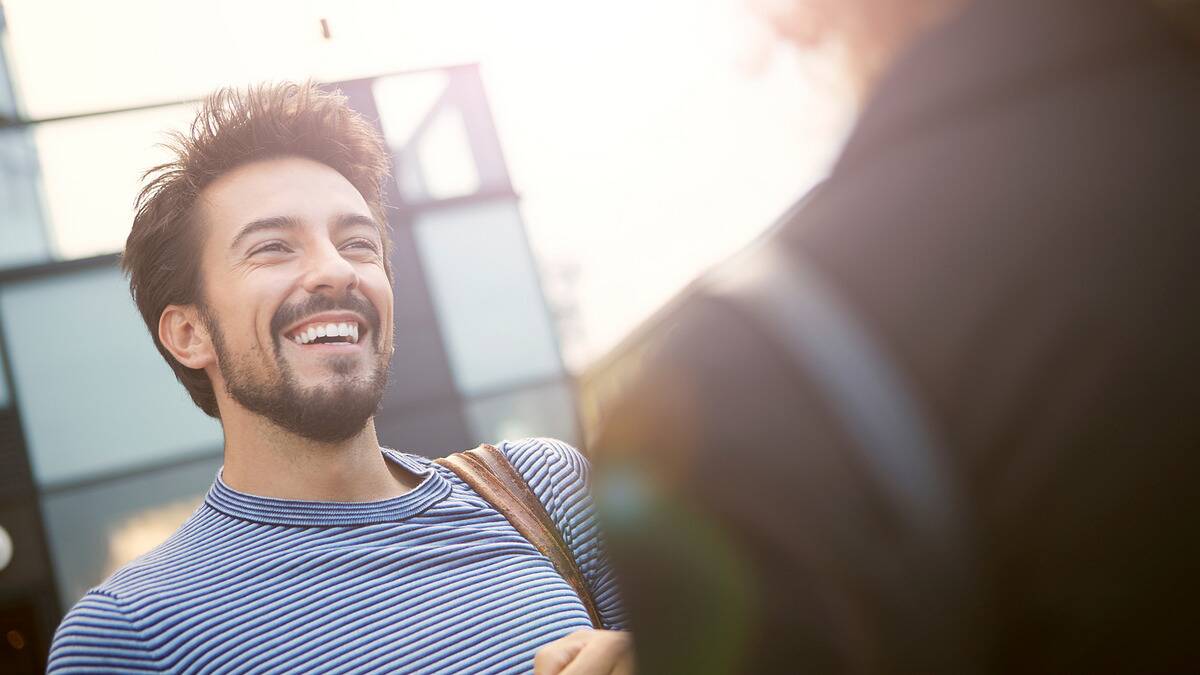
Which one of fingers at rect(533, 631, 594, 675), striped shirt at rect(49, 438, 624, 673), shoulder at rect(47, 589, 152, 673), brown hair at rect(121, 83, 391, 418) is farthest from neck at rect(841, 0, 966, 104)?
brown hair at rect(121, 83, 391, 418)

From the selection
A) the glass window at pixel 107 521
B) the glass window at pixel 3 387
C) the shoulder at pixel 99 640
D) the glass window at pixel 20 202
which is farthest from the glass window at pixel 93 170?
the shoulder at pixel 99 640

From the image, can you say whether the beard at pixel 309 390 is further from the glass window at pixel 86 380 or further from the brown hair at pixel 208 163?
the glass window at pixel 86 380

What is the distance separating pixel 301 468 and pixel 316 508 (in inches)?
4.2

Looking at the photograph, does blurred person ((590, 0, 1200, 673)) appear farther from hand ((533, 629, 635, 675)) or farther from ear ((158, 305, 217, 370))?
ear ((158, 305, 217, 370))

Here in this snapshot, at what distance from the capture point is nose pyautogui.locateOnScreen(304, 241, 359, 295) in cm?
168

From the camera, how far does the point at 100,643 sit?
4.20 feet

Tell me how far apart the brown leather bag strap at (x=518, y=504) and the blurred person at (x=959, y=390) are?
42.6 inches

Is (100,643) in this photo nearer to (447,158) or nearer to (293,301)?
(293,301)

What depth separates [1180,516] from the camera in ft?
1.59

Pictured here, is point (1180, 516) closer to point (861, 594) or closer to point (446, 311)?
point (861, 594)

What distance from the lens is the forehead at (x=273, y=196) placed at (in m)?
1.73

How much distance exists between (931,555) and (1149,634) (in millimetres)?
139

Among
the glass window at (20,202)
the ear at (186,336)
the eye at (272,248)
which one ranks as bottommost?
the ear at (186,336)

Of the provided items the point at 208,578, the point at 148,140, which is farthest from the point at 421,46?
the point at 208,578
